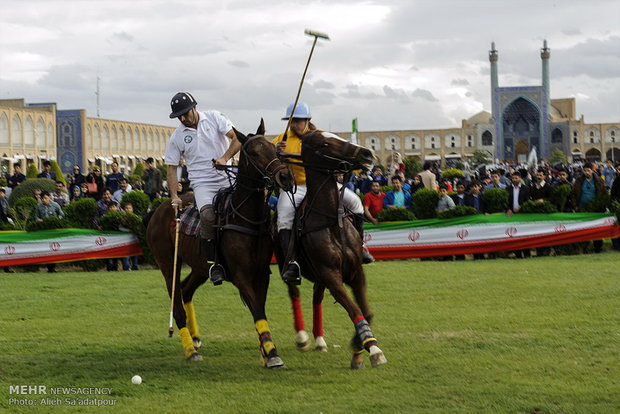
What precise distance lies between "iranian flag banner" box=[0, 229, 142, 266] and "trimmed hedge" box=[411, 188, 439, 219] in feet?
18.9

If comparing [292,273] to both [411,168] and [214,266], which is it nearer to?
[214,266]

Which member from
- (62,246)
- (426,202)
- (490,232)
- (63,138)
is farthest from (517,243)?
(63,138)

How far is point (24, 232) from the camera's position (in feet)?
57.1

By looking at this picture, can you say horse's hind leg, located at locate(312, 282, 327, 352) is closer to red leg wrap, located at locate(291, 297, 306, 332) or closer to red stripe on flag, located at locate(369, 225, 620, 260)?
red leg wrap, located at locate(291, 297, 306, 332)

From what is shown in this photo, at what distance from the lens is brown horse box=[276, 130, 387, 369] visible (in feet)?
23.5

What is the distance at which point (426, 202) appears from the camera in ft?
57.1

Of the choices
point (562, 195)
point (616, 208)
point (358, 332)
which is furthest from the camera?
point (562, 195)

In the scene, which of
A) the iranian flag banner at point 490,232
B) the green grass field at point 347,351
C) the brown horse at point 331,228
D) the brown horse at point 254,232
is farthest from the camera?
the iranian flag banner at point 490,232

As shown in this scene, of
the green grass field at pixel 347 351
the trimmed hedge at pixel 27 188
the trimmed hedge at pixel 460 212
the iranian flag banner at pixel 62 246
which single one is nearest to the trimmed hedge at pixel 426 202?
the trimmed hedge at pixel 460 212

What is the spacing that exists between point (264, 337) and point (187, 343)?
112cm

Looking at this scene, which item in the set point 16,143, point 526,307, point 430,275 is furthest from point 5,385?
point 16,143

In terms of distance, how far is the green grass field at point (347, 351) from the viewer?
6141 mm

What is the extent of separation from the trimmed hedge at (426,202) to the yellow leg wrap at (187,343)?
9.94 metres

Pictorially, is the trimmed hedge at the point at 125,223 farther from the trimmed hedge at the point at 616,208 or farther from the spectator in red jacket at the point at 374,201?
the trimmed hedge at the point at 616,208
